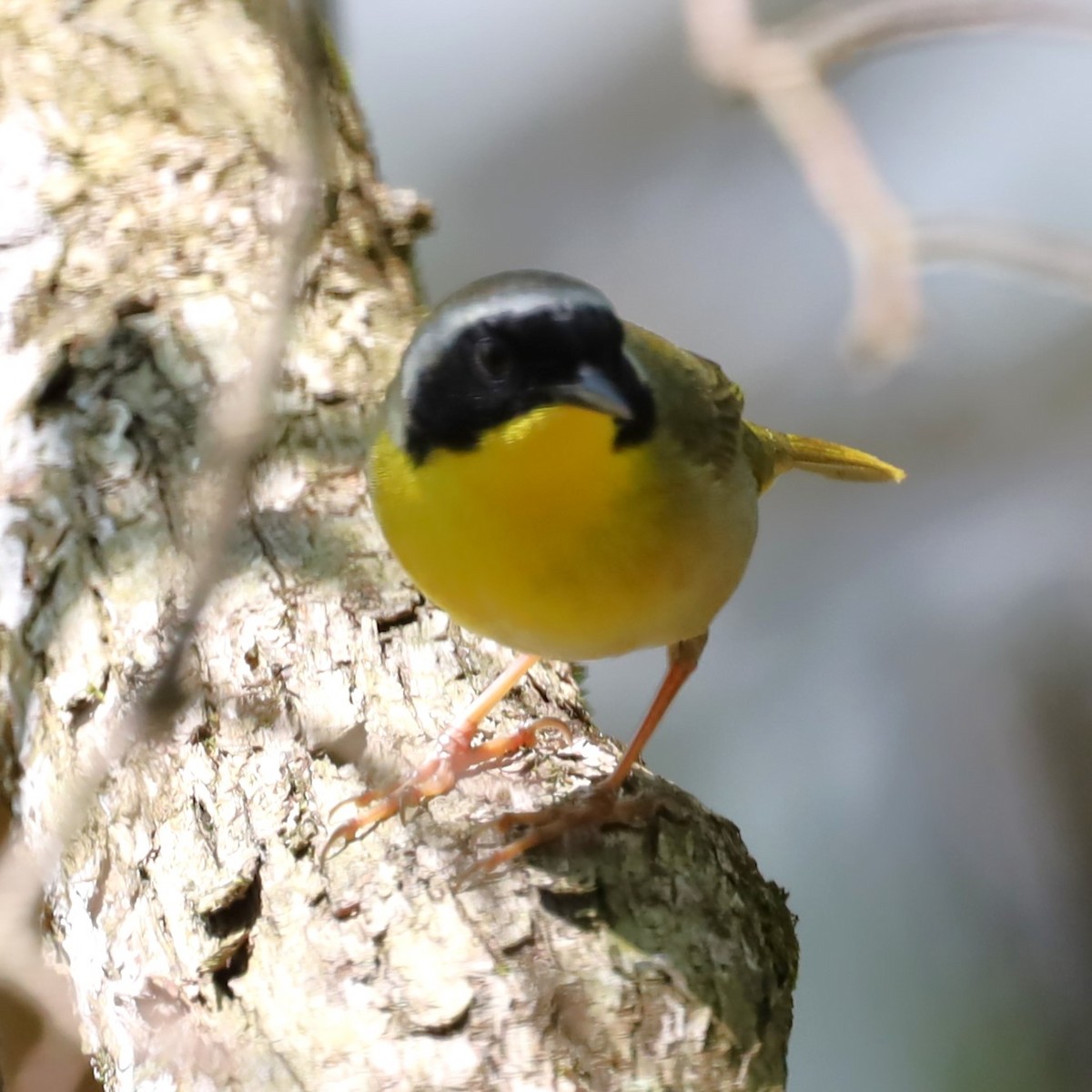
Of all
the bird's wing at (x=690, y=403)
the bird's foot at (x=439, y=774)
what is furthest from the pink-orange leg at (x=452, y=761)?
the bird's wing at (x=690, y=403)

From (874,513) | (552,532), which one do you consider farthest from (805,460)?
(874,513)

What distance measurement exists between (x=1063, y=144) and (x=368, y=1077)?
4.88m

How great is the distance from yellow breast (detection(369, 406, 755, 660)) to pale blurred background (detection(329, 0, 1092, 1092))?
3188 mm

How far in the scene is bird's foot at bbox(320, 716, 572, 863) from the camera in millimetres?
2049

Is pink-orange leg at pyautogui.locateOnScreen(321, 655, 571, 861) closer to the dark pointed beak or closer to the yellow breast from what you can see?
the yellow breast

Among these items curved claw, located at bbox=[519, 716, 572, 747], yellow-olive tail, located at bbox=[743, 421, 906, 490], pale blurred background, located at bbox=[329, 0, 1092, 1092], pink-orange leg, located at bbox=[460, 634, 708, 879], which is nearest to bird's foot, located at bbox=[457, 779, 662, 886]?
pink-orange leg, located at bbox=[460, 634, 708, 879]

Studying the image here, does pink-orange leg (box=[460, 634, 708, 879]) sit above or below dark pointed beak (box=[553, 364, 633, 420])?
below

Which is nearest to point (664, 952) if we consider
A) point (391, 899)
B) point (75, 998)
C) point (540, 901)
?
point (540, 901)

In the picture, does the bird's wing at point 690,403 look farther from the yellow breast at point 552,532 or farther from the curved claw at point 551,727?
the curved claw at point 551,727

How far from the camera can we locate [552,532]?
2.21m

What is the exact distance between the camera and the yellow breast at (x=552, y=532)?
7.22 ft

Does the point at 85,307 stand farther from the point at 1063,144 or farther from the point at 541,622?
the point at 1063,144

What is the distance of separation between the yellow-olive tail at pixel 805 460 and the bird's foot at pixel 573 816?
104 centimetres

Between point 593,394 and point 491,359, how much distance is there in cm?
22
